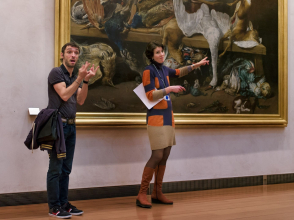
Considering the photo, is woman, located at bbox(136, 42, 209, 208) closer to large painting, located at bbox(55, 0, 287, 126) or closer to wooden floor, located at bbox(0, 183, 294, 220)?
wooden floor, located at bbox(0, 183, 294, 220)

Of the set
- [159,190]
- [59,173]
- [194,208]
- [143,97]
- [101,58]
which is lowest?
[194,208]

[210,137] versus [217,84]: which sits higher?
[217,84]

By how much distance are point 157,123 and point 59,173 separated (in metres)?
1.16

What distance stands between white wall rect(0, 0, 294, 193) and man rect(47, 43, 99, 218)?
644 millimetres

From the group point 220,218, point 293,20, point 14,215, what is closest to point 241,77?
point 293,20

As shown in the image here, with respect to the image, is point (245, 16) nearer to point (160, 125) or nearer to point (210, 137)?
point (210, 137)

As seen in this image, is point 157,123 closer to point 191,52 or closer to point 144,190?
point 144,190

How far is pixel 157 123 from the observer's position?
377 centimetres

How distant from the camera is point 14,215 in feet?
10.8

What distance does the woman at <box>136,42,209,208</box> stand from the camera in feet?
12.3

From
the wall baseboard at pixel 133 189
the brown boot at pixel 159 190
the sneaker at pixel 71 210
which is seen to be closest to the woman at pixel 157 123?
the brown boot at pixel 159 190

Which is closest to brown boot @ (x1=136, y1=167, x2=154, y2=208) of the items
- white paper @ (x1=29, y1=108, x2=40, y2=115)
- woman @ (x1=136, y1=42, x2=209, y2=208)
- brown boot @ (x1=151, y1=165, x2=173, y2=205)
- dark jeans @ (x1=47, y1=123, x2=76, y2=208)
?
woman @ (x1=136, y1=42, x2=209, y2=208)

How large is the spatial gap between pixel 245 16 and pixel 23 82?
330 cm

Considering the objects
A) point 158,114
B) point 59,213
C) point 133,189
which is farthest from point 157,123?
point 59,213
